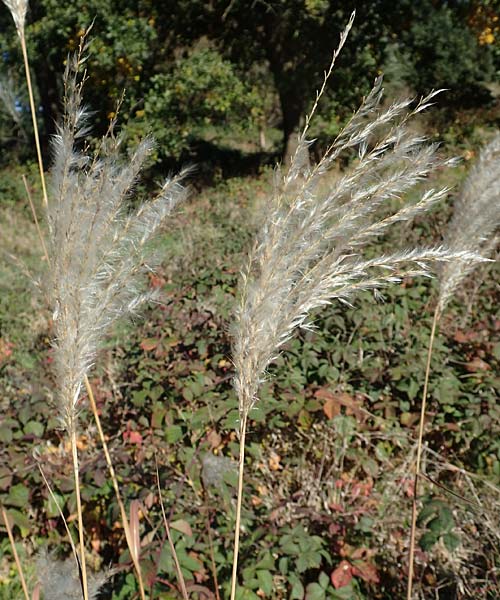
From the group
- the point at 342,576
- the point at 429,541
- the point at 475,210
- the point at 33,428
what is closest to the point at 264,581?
the point at 342,576

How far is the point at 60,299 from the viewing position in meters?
0.87

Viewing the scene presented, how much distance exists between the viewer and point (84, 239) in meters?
0.87

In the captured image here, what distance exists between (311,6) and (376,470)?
764 centimetres

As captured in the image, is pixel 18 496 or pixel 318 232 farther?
pixel 18 496

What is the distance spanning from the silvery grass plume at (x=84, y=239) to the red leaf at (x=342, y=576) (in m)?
1.18

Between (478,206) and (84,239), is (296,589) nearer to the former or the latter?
(478,206)

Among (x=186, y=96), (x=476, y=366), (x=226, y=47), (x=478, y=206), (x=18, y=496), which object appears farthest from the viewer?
(x=226, y=47)

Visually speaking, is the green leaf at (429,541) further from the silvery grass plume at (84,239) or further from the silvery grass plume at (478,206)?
the silvery grass plume at (84,239)

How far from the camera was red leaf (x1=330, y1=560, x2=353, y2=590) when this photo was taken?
1.74 metres

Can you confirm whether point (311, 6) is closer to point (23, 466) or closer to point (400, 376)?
point (400, 376)

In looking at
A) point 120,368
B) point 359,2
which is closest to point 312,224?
point 120,368

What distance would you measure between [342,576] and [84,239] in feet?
4.59

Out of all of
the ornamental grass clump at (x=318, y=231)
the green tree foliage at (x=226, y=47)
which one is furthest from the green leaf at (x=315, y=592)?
the green tree foliage at (x=226, y=47)

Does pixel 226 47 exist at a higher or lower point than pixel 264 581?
higher
